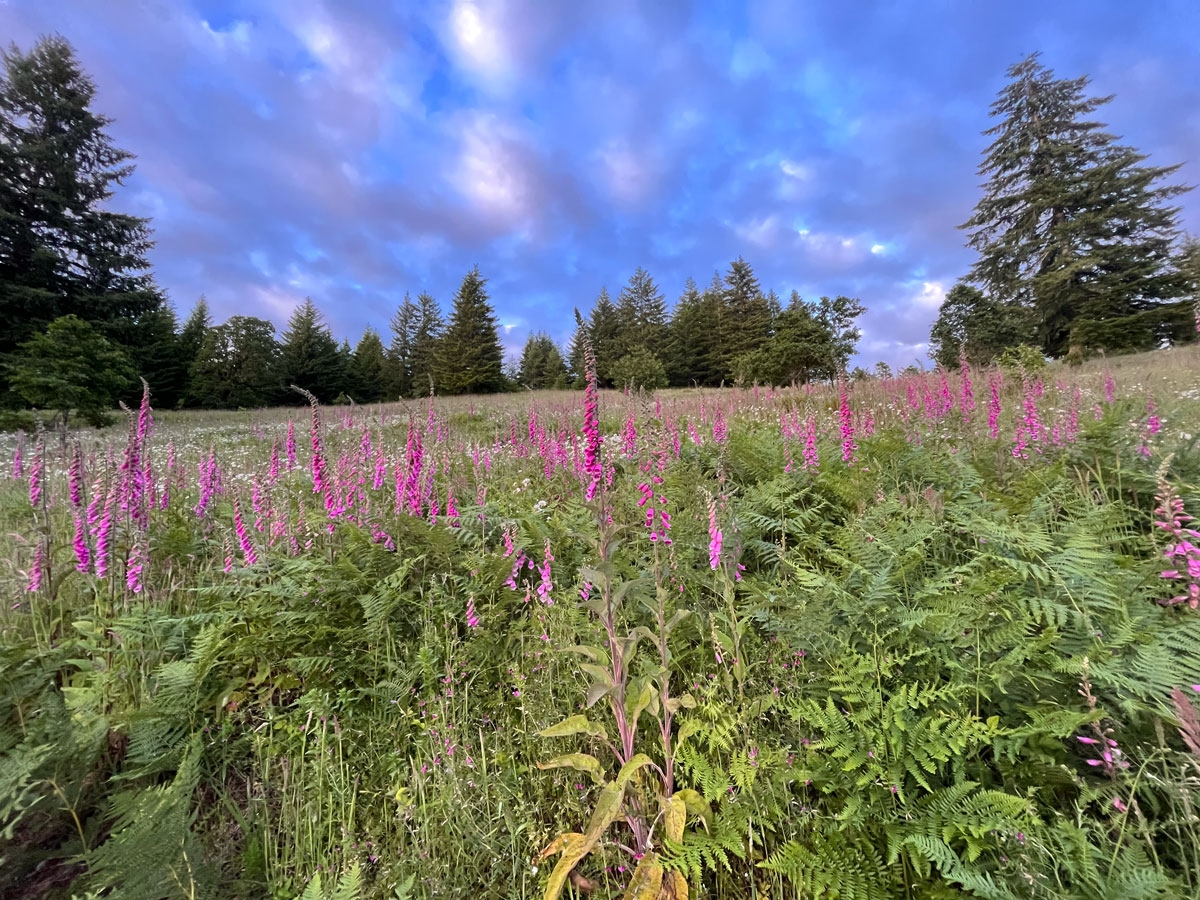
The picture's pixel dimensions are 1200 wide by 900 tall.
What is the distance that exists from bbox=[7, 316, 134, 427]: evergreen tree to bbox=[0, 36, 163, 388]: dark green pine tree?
7141 millimetres

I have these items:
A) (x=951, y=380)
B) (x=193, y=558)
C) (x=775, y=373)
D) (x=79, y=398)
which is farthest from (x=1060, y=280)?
(x=79, y=398)

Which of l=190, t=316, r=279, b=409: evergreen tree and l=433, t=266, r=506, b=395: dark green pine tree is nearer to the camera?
l=190, t=316, r=279, b=409: evergreen tree

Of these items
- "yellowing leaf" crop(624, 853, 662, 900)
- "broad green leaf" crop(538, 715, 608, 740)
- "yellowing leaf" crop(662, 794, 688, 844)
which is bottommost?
"yellowing leaf" crop(624, 853, 662, 900)

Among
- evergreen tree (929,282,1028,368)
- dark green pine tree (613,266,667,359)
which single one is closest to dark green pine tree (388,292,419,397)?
dark green pine tree (613,266,667,359)

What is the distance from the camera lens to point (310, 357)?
36375 millimetres

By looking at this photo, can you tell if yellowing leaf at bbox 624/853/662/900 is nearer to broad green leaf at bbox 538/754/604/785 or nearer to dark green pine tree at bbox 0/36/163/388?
broad green leaf at bbox 538/754/604/785

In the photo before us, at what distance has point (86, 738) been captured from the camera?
1.78 m

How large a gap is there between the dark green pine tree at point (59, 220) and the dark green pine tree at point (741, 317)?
39420 mm

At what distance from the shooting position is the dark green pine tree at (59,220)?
19.4 m

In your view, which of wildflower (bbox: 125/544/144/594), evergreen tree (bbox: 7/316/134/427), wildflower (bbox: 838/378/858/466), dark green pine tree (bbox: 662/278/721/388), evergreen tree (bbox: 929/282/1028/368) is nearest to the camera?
wildflower (bbox: 125/544/144/594)

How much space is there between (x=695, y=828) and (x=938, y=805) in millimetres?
801

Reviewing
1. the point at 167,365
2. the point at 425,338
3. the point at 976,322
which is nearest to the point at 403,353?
the point at 425,338

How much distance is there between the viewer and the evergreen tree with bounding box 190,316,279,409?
29.6m

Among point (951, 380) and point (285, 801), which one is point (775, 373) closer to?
point (951, 380)
